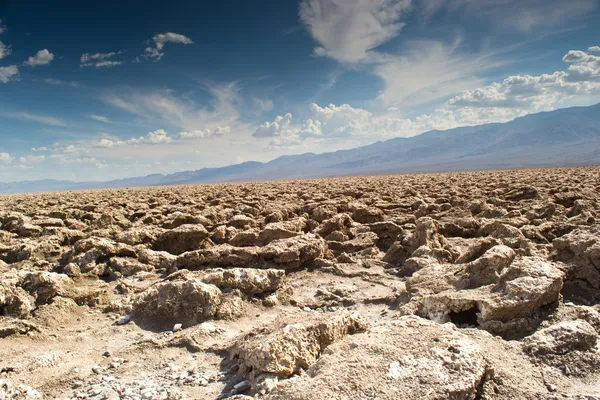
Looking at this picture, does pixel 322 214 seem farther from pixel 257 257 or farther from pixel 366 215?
pixel 257 257

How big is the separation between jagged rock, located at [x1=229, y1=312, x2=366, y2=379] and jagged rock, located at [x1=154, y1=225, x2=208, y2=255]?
11.6 ft

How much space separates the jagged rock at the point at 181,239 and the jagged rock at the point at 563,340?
4796 millimetres

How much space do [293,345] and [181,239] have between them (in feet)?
13.6

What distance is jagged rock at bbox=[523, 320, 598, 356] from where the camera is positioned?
6.73ft

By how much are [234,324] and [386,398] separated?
1817 mm

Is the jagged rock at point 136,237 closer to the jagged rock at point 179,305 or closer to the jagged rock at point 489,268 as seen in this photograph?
the jagged rock at point 179,305

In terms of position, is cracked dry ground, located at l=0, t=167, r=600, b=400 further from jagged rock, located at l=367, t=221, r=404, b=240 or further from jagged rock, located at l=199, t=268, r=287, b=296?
jagged rock, located at l=367, t=221, r=404, b=240

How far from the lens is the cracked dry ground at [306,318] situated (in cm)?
187

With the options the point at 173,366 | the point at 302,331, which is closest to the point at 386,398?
the point at 302,331

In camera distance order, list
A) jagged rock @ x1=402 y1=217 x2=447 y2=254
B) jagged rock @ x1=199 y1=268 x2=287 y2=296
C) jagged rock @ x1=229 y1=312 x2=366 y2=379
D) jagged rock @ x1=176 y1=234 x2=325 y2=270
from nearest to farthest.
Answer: jagged rock @ x1=229 y1=312 x2=366 y2=379
jagged rock @ x1=199 y1=268 x2=287 y2=296
jagged rock @ x1=176 y1=234 x2=325 y2=270
jagged rock @ x1=402 y1=217 x2=447 y2=254

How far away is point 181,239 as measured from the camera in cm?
579

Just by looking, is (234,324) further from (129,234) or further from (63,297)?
(129,234)

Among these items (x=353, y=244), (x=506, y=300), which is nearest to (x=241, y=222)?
(x=353, y=244)

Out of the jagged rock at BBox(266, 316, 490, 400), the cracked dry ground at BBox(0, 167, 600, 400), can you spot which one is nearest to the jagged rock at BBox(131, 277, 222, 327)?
the cracked dry ground at BBox(0, 167, 600, 400)
